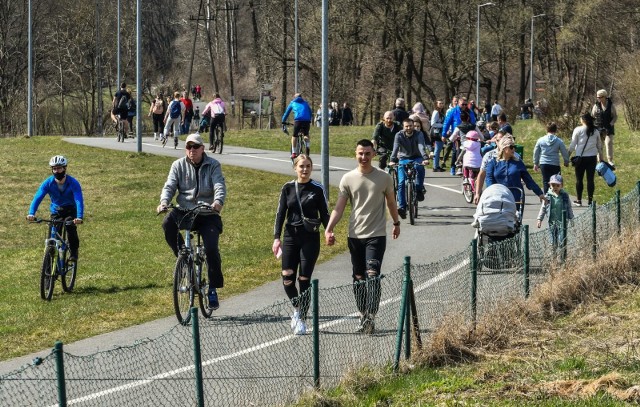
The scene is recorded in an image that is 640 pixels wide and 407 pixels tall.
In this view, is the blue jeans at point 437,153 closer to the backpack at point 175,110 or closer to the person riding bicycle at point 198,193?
the backpack at point 175,110

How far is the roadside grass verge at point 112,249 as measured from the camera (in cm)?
1390

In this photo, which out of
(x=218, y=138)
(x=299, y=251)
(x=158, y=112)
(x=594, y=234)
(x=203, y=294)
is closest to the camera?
(x=299, y=251)

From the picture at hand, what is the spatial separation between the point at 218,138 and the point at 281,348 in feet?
82.8

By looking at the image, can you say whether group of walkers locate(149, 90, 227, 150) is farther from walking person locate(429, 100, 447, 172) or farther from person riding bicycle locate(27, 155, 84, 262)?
person riding bicycle locate(27, 155, 84, 262)

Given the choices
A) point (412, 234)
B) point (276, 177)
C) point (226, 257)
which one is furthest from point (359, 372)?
point (276, 177)

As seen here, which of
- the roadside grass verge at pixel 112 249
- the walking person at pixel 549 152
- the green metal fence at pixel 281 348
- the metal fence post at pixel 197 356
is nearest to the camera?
the metal fence post at pixel 197 356

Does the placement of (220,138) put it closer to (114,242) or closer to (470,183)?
(470,183)

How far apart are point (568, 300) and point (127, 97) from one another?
92.1ft

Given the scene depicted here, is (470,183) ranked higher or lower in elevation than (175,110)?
lower

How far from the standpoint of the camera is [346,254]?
18.5 m

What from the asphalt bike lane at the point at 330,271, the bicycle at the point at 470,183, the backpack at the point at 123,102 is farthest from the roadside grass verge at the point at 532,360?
the backpack at the point at 123,102

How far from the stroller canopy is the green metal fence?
138 centimetres

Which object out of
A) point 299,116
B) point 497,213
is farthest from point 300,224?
point 299,116

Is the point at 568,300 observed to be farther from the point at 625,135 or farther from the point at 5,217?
the point at 625,135
